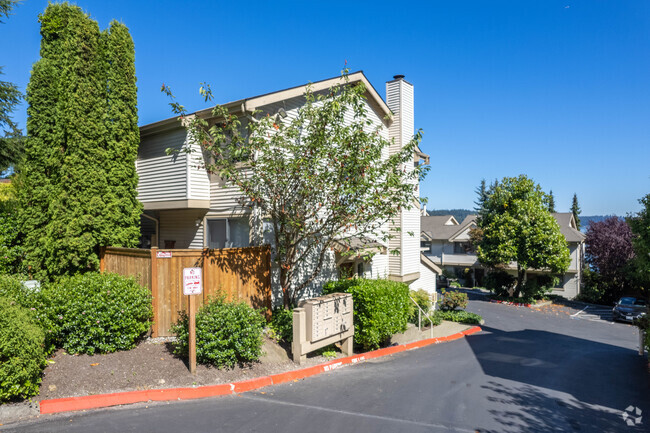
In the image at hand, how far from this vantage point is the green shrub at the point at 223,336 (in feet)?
27.3

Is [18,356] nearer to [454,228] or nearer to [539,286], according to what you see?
[539,286]

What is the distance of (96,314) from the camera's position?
8.29 meters

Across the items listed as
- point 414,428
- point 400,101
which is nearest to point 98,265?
point 414,428

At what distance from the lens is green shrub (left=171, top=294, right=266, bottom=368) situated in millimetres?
8336

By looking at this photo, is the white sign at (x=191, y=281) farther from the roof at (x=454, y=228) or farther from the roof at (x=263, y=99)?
the roof at (x=454, y=228)

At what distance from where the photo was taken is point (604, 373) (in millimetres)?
10883

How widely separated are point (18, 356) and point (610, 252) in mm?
40186

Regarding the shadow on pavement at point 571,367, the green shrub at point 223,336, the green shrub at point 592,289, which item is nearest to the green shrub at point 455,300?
the shadow on pavement at point 571,367

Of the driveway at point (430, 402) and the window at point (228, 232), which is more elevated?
the window at point (228, 232)

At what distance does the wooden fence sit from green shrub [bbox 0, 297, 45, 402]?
122 inches

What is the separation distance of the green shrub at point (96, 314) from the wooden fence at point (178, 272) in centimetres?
67

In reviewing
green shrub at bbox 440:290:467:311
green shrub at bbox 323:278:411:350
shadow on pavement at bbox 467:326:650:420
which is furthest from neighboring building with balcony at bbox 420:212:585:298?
green shrub at bbox 323:278:411:350

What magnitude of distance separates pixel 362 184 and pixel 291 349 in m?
4.66

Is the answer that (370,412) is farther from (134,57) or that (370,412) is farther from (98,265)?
(134,57)
